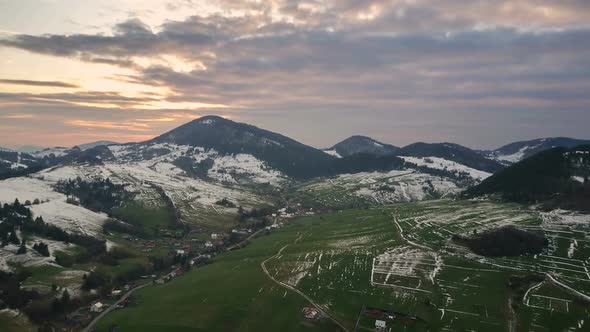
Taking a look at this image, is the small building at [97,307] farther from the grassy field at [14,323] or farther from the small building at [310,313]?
the small building at [310,313]

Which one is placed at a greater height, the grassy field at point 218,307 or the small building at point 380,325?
the small building at point 380,325

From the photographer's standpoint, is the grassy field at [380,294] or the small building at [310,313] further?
the small building at [310,313]

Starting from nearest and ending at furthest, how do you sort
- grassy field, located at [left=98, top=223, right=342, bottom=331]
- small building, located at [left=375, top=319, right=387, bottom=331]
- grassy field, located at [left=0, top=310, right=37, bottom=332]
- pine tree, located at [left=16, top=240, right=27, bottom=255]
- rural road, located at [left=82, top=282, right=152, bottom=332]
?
small building, located at [left=375, top=319, right=387, bottom=331], grassy field, located at [left=98, top=223, right=342, bottom=331], grassy field, located at [left=0, top=310, right=37, bottom=332], rural road, located at [left=82, top=282, right=152, bottom=332], pine tree, located at [left=16, top=240, right=27, bottom=255]

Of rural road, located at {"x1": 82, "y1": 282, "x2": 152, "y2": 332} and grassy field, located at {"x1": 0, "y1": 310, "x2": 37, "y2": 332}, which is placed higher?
grassy field, located at {"x1": 0, "y1": 310, "x2": 37, "y2": 332}

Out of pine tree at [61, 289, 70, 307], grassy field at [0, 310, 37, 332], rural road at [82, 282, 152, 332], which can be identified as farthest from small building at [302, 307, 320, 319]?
pine tree at [61, 289, 70, 307]

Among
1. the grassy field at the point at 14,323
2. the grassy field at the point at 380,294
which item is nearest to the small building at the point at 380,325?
the grassy field at the point at 380,294

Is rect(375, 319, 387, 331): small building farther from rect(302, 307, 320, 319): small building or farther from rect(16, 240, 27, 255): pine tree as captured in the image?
rect(16, 240, 27, 255): pine tree

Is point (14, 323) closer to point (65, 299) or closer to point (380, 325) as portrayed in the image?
point (65, 299)

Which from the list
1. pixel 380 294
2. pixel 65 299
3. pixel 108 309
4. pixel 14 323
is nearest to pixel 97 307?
pixel 108 309

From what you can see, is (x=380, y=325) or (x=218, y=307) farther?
(x=218, y=307)
